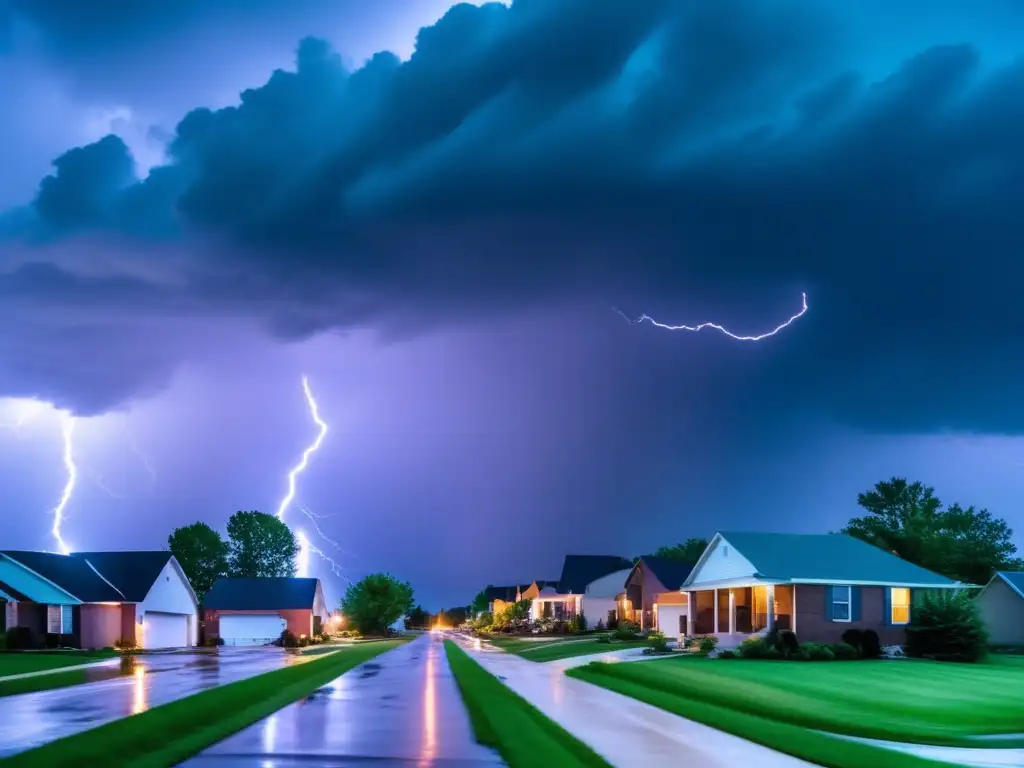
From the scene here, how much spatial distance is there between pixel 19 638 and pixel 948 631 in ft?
147

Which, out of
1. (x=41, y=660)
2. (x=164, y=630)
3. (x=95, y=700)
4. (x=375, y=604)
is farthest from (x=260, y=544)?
(x=95, y=700)

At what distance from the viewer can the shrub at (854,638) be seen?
42.2 m

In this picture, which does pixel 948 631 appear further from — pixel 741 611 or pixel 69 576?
pixel 69 576

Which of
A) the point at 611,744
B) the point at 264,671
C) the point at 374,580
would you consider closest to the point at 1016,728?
the point at 611,744

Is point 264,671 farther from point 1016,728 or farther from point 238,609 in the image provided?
point 238,609

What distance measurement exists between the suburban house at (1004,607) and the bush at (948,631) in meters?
11.6

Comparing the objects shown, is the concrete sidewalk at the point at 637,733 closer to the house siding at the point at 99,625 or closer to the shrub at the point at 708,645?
the shrub at the point at 708,645

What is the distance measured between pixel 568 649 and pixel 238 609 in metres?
38.8

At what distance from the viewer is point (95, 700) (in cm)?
2392

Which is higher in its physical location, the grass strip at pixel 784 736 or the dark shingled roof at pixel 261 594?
the grass strip at pixel 784 736

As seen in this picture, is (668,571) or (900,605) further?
(668,571)

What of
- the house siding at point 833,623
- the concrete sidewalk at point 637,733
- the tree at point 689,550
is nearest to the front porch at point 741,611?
the house siding at point 833,623

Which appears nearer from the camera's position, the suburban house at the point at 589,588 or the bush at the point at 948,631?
the bush at the point at 948,631

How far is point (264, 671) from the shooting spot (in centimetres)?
3641
